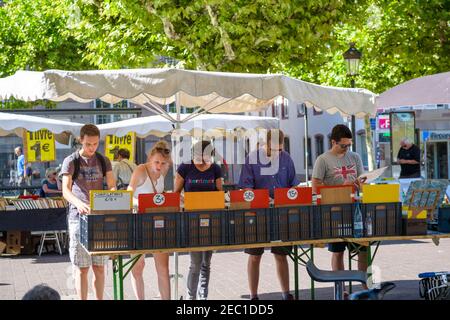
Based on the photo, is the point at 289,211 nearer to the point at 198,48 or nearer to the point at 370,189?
the point at 370,189

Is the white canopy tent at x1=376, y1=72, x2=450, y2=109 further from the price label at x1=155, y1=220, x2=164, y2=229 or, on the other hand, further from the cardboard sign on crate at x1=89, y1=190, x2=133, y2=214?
the cardboard sign on crate at x1=89, y1=190, x2=133, y2=214

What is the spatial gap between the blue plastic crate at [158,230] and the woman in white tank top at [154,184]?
0.64 m

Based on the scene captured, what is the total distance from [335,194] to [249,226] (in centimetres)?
97

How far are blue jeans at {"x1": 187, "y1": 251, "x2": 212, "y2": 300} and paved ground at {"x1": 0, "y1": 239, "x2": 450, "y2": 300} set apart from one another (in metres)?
1.29

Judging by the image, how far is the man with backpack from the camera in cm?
867

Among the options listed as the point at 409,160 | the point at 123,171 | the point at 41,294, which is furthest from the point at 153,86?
the point at 409,160

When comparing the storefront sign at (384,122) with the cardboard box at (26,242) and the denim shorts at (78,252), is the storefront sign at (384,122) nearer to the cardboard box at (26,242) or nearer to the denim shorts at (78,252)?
the cardboard box at (26,242)

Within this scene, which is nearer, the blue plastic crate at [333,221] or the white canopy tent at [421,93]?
the blue plastic crate at [333,221]

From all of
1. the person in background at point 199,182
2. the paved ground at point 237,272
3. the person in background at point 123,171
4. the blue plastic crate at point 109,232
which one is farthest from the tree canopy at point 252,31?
the blue plastic crate at point 109,232

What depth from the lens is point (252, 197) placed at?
29.1 ft

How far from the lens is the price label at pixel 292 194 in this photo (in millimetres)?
8984

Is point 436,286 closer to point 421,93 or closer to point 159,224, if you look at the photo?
point 159,224

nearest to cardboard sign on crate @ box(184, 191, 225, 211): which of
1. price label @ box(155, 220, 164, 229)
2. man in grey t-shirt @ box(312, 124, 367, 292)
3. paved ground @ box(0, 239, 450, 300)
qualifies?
price label @ box(155, 220, 164, 229)
